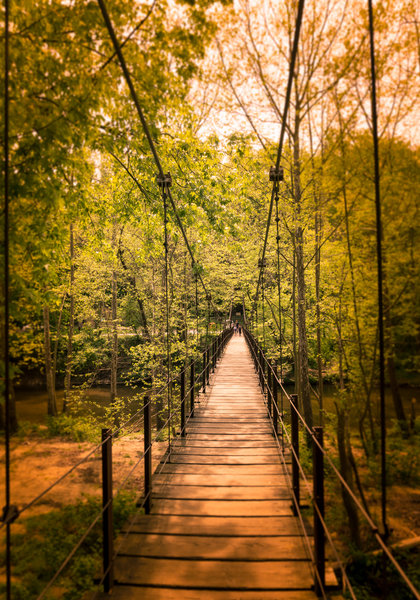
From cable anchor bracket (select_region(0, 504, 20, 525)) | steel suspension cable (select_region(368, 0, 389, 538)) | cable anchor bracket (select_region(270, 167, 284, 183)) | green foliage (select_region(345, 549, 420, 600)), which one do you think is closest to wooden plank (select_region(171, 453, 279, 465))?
green foliage (select_region(345, 549, 420, 600))

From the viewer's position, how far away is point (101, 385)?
9969mm

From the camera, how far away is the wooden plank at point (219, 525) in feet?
6.87

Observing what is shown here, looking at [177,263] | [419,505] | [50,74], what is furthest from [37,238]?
[177,263]

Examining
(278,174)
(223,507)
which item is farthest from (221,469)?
(278,174)

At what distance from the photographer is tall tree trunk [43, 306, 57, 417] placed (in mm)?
1591

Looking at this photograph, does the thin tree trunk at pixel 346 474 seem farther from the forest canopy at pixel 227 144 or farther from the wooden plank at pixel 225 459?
the wooden plank at pixel 225 459

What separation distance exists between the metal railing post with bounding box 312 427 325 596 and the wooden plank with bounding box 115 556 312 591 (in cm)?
12

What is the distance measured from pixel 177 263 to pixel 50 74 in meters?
8.75

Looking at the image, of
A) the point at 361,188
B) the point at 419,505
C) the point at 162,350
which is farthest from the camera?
the point at 162,350

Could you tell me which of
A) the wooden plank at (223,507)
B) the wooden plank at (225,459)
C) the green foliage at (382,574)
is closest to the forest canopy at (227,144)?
the green foliage at (382,574)

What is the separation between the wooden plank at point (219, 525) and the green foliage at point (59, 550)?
397 mm

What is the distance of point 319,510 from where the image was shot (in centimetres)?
166

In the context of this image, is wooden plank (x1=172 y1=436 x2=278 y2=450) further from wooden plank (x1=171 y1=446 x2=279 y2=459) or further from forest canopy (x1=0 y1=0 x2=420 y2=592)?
forest canopy (x1=0 y1=0 x2=420 y2=592)

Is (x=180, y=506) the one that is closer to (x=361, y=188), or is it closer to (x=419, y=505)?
(x=419, y=505)
